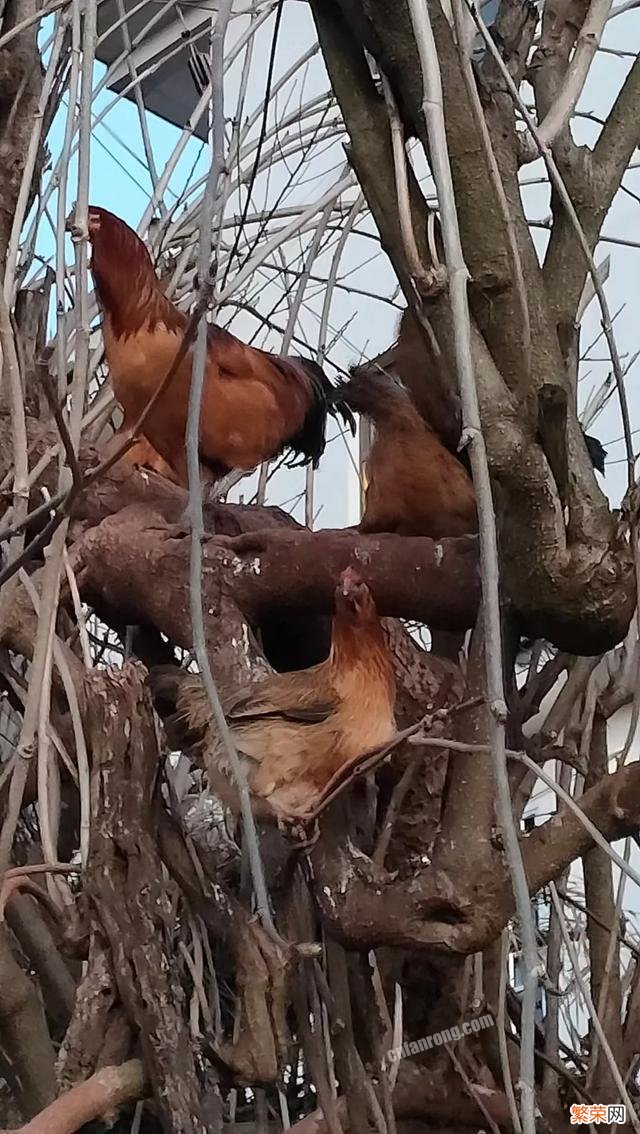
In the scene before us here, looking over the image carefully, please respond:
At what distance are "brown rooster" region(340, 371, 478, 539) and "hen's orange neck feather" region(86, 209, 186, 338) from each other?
0.29 meters

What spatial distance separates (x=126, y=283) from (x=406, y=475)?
0.38 meters

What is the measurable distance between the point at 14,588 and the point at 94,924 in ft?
0.61

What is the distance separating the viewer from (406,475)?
0.71m

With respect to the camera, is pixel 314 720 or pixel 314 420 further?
pixel 314 420

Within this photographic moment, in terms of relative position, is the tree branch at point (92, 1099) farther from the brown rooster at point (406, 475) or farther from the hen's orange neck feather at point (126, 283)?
the hen's orange neck feather at point (126, 283)

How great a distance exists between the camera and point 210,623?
0.66 m

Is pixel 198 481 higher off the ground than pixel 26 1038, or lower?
higher

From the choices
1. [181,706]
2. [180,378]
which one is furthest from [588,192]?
[180,378]

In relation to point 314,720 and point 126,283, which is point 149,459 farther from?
point 314,720

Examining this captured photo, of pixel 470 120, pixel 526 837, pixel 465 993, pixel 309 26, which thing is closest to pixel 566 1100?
pixel 465 993

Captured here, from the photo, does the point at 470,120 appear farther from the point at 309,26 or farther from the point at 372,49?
the point at 309,26

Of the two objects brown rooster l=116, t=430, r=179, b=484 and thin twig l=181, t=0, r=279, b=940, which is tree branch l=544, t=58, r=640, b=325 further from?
brown rooster l=116, t=430, r=179, b=484

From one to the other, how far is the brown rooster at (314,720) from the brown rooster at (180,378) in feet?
1.13

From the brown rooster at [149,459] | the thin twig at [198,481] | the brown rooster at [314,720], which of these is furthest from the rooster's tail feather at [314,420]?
the thin twig at [198,481]
